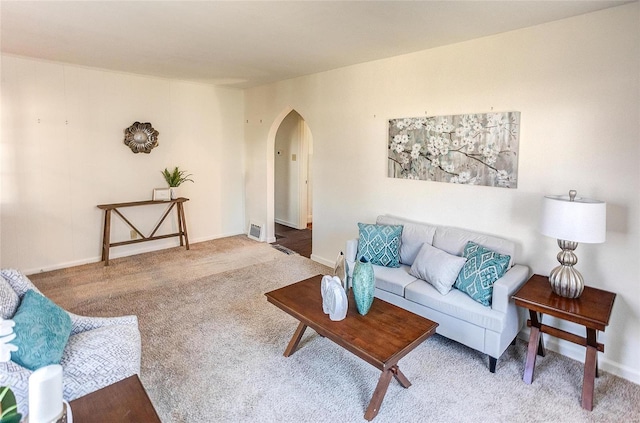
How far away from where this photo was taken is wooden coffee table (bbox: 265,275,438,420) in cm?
198

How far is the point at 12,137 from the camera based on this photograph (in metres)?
4.06

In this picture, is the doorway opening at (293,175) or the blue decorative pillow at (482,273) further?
the doorway opening at (293,175)

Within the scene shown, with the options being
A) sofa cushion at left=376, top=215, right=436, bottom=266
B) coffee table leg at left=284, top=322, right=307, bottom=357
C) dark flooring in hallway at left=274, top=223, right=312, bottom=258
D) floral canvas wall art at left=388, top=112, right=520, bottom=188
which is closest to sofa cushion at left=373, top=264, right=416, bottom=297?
sofa cushion at left=376, top=215, right=436, bottom=266

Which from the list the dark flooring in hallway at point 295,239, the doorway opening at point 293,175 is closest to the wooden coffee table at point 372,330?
the dark flooring in hallway at point 295,239

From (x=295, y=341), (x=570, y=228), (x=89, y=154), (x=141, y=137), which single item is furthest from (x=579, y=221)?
(x=89, y=154)

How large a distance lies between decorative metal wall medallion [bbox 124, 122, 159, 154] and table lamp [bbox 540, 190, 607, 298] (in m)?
4.74

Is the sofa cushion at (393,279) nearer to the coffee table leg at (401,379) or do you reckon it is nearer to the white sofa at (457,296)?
the white sofa at (457,296)

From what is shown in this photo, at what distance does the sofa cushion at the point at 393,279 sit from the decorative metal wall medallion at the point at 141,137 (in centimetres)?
366

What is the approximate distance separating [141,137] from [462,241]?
4.29 meters

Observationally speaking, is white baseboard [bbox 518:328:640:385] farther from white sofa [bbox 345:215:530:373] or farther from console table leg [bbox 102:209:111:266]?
console table leg [bbox 102:209:111:266]

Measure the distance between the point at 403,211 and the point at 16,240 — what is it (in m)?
4.42

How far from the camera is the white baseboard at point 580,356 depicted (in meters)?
2.48

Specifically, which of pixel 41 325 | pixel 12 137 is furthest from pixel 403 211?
pixel 12 137

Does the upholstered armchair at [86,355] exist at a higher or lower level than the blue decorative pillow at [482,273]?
lower
